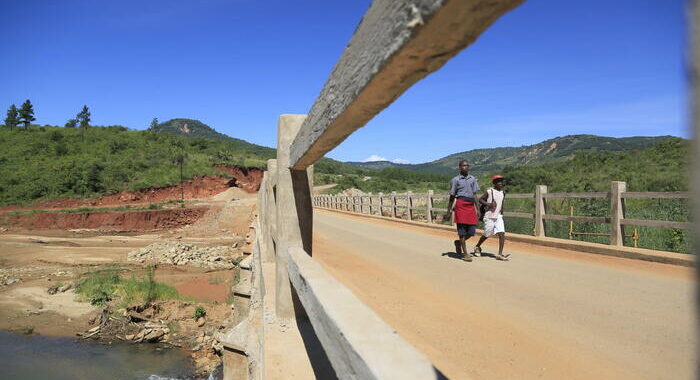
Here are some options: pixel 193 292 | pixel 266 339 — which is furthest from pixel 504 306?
pixel 193 292

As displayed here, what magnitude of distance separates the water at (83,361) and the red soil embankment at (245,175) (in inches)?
1585

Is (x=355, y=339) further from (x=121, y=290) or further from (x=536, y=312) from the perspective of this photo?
(x=121, y=290)

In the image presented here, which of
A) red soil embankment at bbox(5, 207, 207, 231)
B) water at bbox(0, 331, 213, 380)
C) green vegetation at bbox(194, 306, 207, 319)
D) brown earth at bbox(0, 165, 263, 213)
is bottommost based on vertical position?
water at bbox(0, 331, 213, 380)

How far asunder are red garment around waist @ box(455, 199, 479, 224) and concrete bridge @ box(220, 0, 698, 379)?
0.83 metres

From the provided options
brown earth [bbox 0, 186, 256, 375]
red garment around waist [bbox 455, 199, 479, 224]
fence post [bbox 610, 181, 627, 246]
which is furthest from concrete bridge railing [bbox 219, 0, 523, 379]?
fence post [bbox 610, 181, 627, 246]

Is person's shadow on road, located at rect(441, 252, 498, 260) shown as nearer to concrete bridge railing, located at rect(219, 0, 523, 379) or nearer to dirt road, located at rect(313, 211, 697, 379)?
dirt road, located at rect(313, 211, 697, 379)

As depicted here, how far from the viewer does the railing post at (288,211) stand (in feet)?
11.8

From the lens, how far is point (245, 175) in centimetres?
5753

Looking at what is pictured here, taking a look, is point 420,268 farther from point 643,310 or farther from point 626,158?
point 626,158

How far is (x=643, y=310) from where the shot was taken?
5348mm

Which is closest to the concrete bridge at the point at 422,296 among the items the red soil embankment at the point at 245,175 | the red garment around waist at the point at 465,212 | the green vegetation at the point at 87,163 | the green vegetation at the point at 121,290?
the red garment around waist at the point at 465,212

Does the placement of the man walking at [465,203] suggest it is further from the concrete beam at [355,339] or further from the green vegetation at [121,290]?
the green vegetation at [121,290]

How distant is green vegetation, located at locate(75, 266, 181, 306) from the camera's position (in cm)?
1332

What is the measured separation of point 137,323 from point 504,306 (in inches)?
408
